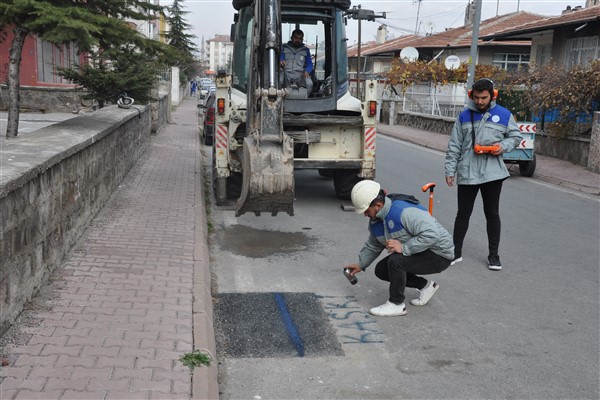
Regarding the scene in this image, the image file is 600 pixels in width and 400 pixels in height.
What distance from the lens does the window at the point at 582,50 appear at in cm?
2219

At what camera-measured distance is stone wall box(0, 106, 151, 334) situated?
430 cm

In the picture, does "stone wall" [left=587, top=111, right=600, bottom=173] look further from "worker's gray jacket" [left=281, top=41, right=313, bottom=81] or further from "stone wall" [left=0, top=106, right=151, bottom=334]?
"stone wall" [left=0, top=106, right=151, bottom=334]

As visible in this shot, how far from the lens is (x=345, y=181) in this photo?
10.4 m

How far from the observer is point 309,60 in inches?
399

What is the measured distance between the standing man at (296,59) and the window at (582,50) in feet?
49.3

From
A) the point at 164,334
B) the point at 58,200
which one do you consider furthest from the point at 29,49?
the point at 164,334

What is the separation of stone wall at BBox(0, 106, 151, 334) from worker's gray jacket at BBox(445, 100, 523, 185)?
405 cm

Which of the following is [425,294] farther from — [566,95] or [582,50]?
[582,50]

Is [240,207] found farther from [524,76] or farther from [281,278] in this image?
[524,76]

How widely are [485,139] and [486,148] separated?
4.5 inches

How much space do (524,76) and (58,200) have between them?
17.0 m

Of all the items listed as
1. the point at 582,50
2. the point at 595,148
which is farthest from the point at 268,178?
the point at 582,50

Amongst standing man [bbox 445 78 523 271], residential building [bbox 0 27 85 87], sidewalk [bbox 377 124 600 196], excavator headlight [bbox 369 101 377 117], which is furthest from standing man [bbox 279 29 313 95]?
residential building [bbox 0 27 85 87]

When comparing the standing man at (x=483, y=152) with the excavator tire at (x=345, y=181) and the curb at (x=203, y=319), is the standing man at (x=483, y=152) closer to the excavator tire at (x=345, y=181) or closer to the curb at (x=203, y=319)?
the curb at (x=203, y=319)
